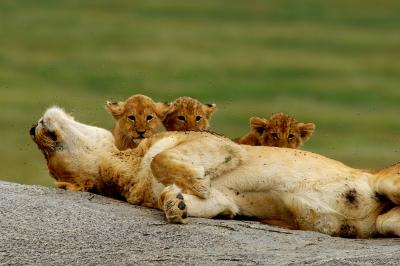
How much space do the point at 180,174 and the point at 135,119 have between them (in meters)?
2.40

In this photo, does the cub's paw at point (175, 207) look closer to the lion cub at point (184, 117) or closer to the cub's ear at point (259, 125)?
the lion cub at point (184, 117)

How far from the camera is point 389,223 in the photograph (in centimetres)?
746

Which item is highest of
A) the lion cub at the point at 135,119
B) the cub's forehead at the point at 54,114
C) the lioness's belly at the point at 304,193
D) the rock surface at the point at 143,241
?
the lion cub at the point at 135,119

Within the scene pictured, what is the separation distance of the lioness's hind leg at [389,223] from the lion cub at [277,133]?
2.82 m

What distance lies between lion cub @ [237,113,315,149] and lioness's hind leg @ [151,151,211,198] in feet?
9.07

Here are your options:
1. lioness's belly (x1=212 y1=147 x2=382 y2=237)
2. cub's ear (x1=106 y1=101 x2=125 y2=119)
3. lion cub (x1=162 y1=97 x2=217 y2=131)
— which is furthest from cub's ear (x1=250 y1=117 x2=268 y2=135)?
lioness's belly (x1=212 y1=147 x2=382 y2=237)

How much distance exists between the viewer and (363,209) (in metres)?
7.56

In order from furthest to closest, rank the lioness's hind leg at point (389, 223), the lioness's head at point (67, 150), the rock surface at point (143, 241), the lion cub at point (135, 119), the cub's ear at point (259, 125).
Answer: the cub's ear at point (259, 125) < the lion cub at point (135, 119) < the lioness's head at point (67, 150) < the lioness's hind leg at point (389, 223) < the rock surface at point (143, 241)

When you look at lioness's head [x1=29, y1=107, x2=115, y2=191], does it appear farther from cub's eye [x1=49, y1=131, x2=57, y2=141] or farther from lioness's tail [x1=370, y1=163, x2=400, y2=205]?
lioness's tail [x1=370, y1=163, x2=400, y2=205]

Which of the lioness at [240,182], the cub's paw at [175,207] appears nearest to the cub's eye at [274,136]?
the lioness at [240,182]

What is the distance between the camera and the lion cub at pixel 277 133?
10.3m

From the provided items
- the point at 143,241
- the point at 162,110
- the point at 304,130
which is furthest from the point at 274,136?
the point at 143,241

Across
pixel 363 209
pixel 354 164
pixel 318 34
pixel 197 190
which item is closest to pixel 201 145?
pixel 197 190

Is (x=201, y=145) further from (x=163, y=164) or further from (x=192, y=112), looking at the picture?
(x=192, y=112)
